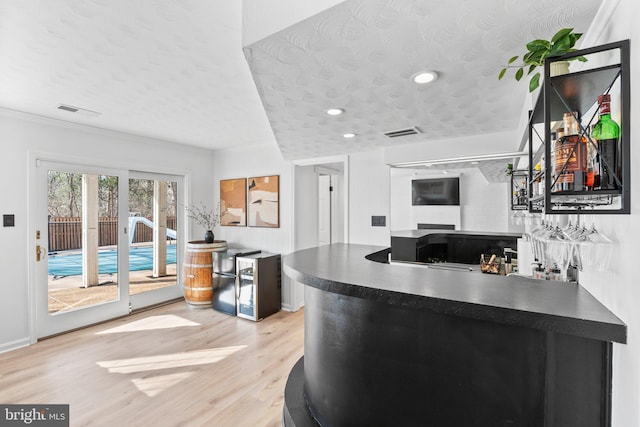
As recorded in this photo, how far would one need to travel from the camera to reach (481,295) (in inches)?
39.1

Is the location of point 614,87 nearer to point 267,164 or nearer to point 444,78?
point 444,78

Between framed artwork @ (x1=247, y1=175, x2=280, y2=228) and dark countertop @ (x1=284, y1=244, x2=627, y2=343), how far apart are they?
2.71 meters

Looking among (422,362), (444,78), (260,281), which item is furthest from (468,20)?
(260,281)

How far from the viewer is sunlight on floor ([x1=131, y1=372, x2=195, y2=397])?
89.8 inches

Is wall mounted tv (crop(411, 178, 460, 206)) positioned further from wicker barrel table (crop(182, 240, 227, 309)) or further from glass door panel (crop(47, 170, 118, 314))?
glass door panel (crop(47, 170, 118, 314))

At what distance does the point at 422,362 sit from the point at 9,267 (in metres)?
3.88

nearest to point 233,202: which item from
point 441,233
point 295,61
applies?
point 441,233

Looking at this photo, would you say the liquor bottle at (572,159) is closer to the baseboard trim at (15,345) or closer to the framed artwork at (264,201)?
the framed artwork at (264,201)

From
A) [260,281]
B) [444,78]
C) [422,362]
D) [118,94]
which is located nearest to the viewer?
[422,362]

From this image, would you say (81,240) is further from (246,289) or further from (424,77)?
(424,77)

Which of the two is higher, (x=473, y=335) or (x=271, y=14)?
(x=271, y=14)

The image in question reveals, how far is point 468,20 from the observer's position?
1170 mm

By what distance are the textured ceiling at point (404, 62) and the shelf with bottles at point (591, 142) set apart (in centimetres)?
41

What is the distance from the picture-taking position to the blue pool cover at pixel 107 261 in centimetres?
332
